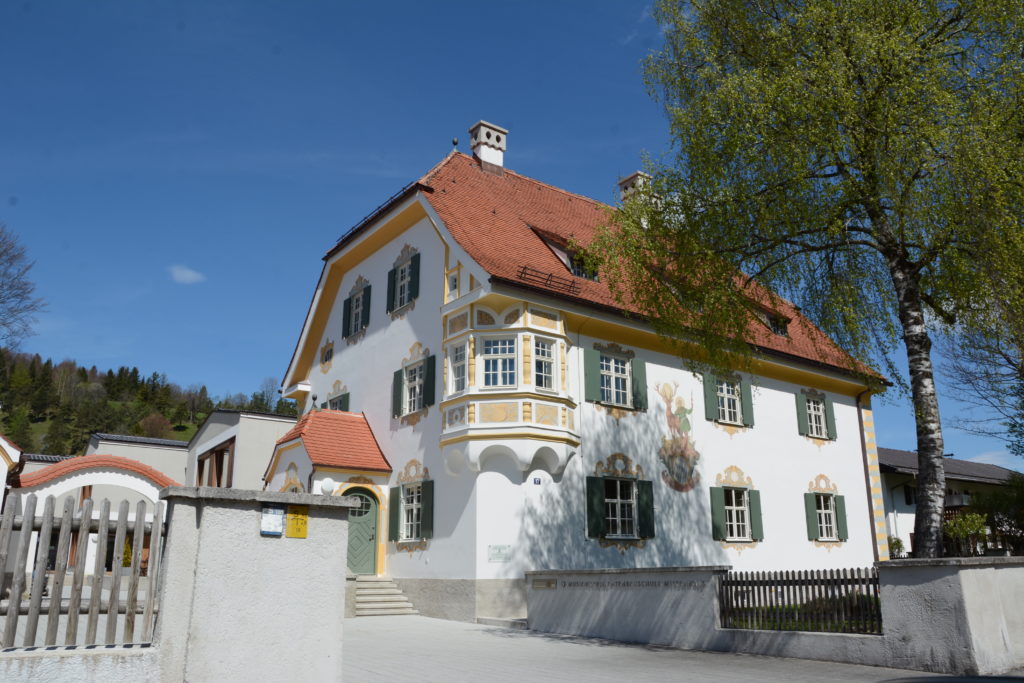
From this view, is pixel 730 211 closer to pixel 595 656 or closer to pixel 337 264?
pixel 595 656

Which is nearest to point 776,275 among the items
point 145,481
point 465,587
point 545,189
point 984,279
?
point 984,279

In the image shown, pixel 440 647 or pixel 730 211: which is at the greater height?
pixel 730 211

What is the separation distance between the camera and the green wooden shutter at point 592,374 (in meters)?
19.2

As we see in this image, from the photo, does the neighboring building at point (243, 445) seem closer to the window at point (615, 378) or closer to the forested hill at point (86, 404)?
the window at point (615, 378)

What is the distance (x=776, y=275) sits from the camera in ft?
43.9

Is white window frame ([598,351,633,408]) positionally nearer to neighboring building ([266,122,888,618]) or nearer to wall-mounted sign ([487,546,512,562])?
neighboring building ([266,122,888,618])

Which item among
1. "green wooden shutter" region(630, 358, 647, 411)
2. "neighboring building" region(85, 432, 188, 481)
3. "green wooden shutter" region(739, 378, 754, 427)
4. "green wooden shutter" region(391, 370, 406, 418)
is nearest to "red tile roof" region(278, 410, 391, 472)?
"green wooden shutter" region(391, 370, 406, 418)

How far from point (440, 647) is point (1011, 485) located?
76.1 ft

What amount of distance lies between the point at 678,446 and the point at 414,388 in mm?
6600

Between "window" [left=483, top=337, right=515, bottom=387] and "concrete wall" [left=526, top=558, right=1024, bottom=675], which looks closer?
"concrete wall" [left=526, top=558, right=1024, bottom=675]

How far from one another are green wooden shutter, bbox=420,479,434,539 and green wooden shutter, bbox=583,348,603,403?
13.3 ft

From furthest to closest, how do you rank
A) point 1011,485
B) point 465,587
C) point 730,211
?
point 1011,485
point 465,587
point 730,211

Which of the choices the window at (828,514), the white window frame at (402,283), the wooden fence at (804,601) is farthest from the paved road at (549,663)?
the window at (828,514)

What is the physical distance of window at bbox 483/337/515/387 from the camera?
58.8 ft
